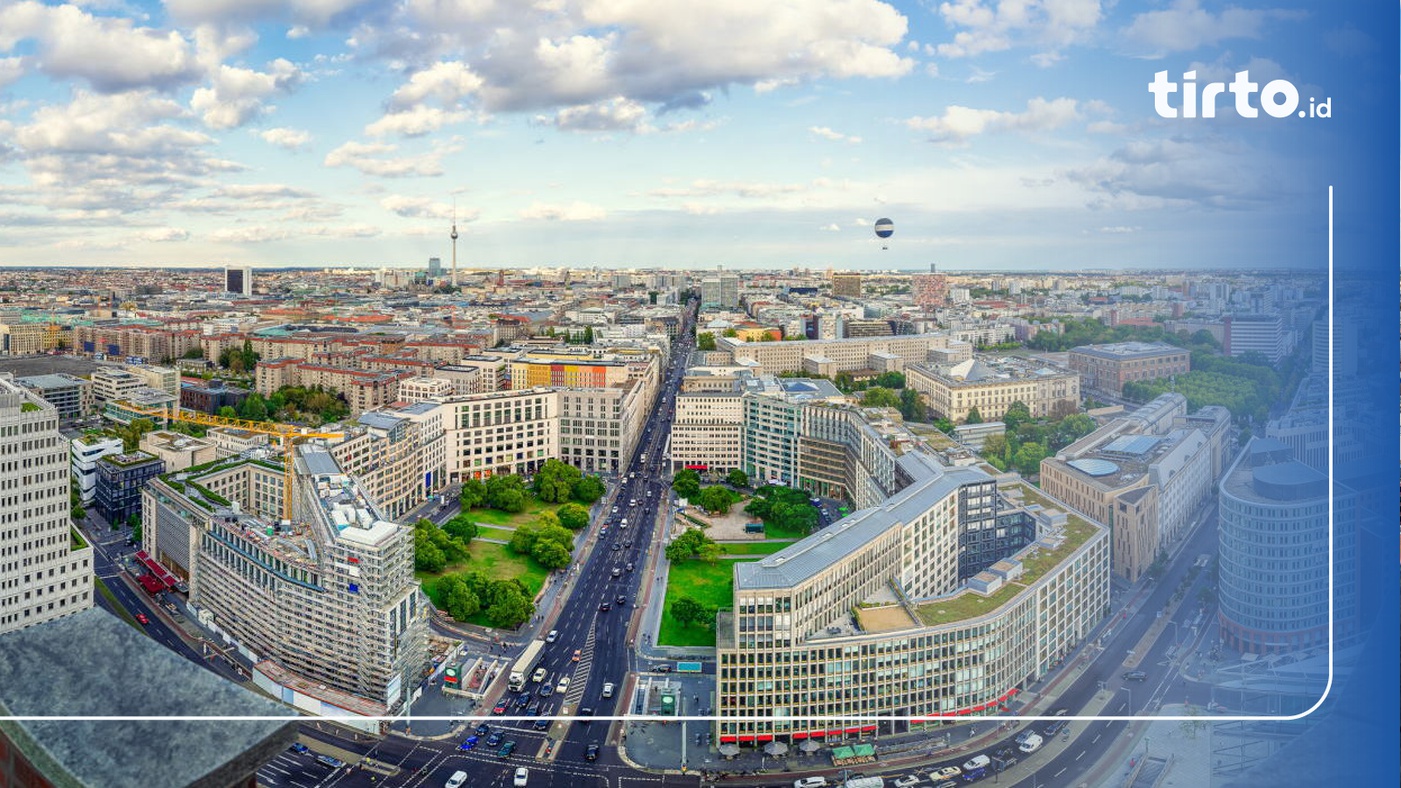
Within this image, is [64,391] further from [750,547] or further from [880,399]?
[880,399]

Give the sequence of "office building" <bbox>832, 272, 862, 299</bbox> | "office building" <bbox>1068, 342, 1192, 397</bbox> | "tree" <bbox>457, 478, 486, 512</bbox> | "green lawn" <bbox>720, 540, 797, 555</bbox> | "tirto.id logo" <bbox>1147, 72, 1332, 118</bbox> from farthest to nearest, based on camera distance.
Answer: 1. "office building" <bbox>832, 272, 862, 299</bbox>
2. "tree" <bbox>457, 478, 486, 512</bbox>
3. "green lawn" <bbox>720, 540, 797, 555</bbox>
4. "office building" <bbox>1068, 342, 1192, 397</bbox>
5. "tirto.id logo" <bbox>1147, 72, 1332, 118</bbox>

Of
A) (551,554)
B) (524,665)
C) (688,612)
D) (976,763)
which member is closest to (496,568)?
(551,554)

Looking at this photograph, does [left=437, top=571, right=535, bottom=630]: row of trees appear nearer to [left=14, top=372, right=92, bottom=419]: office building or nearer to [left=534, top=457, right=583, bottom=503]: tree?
[left=14, top=372, right=92, bottom=419]: office building

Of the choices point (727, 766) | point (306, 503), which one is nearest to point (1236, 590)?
point (727, 766)

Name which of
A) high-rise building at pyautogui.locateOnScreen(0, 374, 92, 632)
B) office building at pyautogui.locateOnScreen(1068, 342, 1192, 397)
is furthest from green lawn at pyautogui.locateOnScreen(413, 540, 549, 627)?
office building at pyautogui.locateOnScreen(1068, 342, 1192, 397)

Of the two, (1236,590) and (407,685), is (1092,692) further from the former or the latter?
(407,685)

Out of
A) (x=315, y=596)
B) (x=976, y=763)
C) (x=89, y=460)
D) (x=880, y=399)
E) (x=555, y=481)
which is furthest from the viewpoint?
(x=880, y=399)
